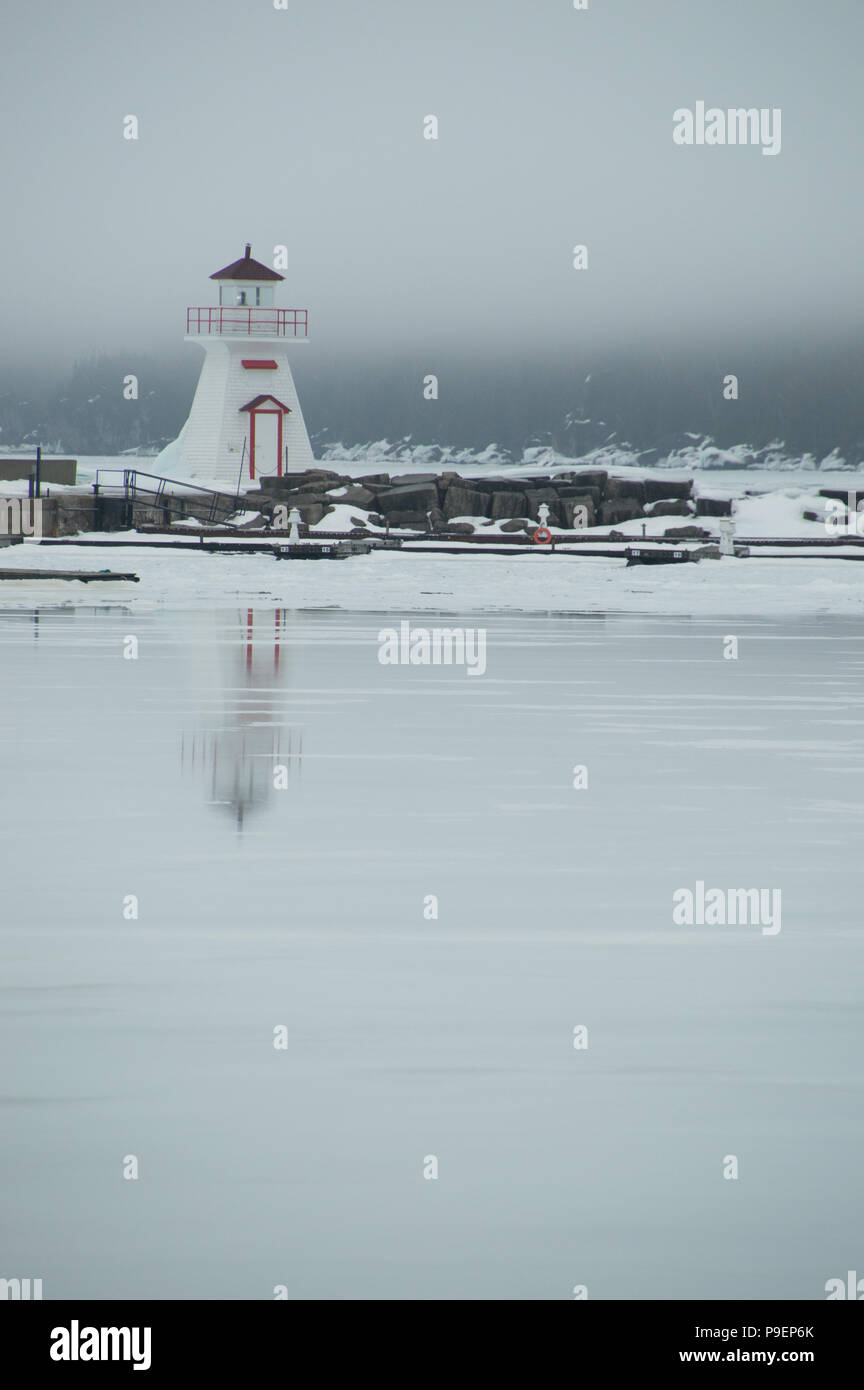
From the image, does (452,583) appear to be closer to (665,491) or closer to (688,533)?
(688,533)

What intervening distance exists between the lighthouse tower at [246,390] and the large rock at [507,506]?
8.47 meters

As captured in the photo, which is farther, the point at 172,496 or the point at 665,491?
the point at 665,491

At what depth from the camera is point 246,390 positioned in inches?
2233

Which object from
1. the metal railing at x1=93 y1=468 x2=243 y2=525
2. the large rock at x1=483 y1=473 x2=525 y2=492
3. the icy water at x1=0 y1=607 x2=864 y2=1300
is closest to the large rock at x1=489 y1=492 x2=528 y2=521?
the large rock at x1=483 y1=473 x2=525 y2=492

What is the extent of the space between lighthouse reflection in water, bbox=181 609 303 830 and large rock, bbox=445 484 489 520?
3354 cm

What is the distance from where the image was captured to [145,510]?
1927 inches

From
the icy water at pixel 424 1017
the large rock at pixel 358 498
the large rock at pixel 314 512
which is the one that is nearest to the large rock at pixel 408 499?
the large rock at pixel 358 498

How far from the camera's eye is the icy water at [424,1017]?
396 cm

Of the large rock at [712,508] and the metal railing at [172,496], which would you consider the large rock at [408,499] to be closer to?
the metal railing at [172,496]

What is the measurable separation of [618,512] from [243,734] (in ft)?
134

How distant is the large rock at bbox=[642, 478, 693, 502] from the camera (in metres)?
53.9

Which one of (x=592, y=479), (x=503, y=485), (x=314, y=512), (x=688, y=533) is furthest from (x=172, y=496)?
(x=688, y=533)
